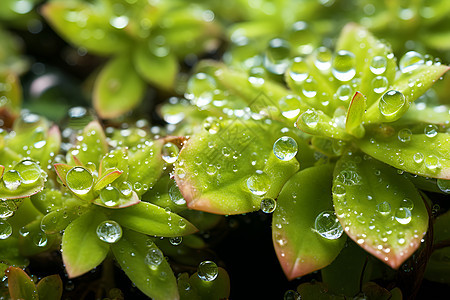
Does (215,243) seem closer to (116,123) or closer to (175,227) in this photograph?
(175,227)

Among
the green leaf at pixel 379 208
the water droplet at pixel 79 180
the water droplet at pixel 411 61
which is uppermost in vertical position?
the water droplet at pixel 411 61

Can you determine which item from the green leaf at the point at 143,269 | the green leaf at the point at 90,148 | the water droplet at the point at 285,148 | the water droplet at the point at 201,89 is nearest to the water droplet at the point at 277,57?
the water droplet at the point at 201,89

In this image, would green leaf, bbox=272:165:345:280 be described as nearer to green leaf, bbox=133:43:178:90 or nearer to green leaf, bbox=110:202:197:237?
green leaf, bbox=110:202:197:237

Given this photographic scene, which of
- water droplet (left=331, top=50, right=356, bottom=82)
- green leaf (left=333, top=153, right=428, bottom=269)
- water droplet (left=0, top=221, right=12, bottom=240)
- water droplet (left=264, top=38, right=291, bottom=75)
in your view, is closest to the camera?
green leaf (left=333, top=153, right=428, bottom=269)

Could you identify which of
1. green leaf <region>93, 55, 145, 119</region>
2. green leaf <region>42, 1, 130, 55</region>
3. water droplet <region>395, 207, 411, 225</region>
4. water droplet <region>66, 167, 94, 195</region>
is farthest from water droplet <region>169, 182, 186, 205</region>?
green leaf <region>42, 1, 130, 55</region>

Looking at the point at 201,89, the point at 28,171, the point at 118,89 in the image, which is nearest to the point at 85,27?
the point at 118,89

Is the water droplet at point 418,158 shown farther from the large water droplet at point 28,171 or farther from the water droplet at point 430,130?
the large water droplet at point 28,171

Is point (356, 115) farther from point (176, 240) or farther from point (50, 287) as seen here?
point (50, 287)
